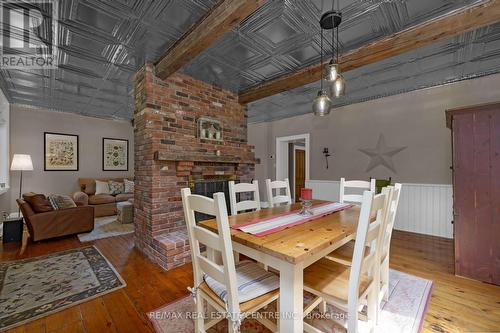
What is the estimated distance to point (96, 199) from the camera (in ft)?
15.6

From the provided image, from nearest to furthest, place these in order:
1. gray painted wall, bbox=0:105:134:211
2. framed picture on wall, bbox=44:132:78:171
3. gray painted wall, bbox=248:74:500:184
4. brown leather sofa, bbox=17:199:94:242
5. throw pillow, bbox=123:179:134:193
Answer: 1. brown leather sofa, bbox=17:199:94:242
2. gray painted wall, bbox=248:74:500:184
3. gray painted wall, bbox=0:105:134:211
4. framed picture on wall, bbox=44:132:78:171
5. throw pillow, bbox=123:179:134:193

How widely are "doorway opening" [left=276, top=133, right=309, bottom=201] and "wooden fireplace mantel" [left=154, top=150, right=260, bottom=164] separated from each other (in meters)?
2.00

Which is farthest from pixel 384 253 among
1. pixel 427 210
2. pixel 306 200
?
pixel 427 210

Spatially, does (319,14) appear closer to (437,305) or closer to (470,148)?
(470,148)

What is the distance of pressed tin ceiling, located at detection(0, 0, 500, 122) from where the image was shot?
1.83 m

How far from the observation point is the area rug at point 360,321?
153 cm

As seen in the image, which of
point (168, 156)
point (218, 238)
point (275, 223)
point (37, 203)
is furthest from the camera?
point (37, 203)

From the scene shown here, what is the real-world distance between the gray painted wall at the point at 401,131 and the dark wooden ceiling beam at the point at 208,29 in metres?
3.35

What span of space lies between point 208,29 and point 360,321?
2.58m

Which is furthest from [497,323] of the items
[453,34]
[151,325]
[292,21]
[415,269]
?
[292,21]

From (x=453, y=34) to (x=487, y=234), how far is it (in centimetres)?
189

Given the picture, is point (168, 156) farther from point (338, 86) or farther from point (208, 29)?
point (338, 86)

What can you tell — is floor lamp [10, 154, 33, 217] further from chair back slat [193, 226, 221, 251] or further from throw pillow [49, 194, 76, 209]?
chair back slat [193, 226, 221, 251]

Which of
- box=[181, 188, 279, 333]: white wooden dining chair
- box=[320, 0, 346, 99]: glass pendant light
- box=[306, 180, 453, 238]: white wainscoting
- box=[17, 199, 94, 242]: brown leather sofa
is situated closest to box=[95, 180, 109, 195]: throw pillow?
box=[17, 199, 94, 242]: brown leather sofa
